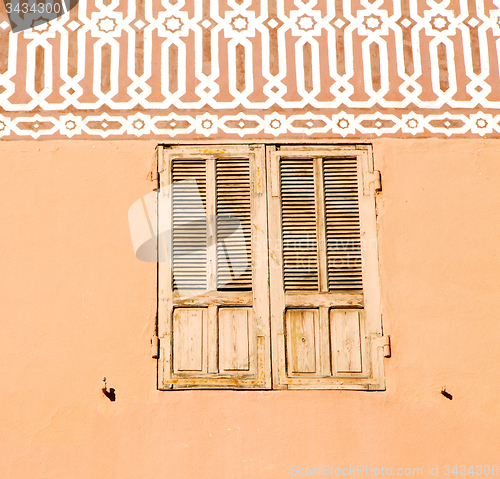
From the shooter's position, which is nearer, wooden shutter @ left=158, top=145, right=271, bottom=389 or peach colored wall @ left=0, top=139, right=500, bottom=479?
peach colored wall @ left=0, top=139, right=500, bottom=479

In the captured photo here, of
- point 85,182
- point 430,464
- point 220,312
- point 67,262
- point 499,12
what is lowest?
point 430,464

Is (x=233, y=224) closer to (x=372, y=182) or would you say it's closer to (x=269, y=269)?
(x=269, y=269)

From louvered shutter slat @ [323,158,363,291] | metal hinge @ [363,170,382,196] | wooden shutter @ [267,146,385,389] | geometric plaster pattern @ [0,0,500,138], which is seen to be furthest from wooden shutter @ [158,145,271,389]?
metal hinge @ [363,170,382,196]

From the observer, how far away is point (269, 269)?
4.63 m

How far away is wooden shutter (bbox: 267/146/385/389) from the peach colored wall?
0.12 m

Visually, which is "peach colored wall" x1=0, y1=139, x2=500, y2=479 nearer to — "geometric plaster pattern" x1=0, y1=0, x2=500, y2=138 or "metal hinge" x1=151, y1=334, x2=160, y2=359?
"metal hinge" x1=151, y1=334, x2=160, y2=359

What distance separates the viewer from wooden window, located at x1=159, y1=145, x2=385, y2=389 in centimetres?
447

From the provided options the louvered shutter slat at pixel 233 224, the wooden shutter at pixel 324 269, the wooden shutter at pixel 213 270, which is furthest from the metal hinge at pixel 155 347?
the wooden shutter at pixel 324 269

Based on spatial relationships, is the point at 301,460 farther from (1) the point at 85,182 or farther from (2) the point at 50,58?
(2) the point at 50,58

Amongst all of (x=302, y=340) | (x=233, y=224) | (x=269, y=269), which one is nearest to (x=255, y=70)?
(x=233, y=224)

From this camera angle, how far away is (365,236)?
469 centimetres

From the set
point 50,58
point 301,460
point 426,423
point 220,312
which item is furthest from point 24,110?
point 426,423

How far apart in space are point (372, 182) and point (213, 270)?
1290mm

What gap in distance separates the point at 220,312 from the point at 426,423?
155 cm
